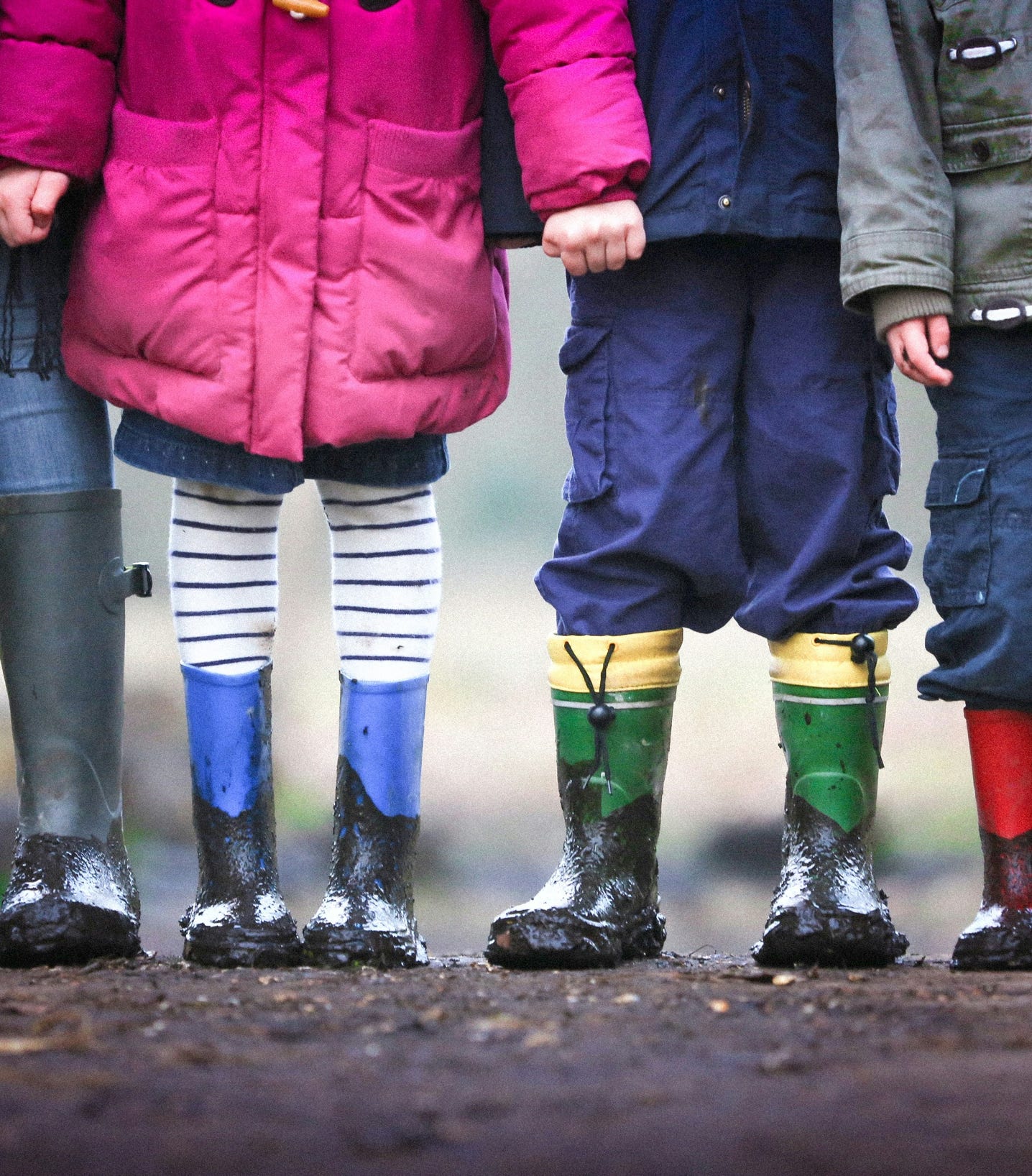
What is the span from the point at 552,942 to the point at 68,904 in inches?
18.5

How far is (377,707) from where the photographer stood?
4.99ft

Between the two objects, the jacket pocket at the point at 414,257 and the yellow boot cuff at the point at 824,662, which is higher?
the jacket pocket at the point at 414,257

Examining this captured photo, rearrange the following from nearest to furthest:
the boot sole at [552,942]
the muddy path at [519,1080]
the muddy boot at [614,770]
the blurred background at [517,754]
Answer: the muddy path at [519,1080]
the boot sole at [552,942]
the muddy boot at [614,770]
the blurred background at [517,754]

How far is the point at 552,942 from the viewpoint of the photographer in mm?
1368

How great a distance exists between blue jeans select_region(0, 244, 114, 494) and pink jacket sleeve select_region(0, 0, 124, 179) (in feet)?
0.45

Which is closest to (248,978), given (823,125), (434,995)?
(434,995)

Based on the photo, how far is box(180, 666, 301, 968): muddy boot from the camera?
1485 millimetres

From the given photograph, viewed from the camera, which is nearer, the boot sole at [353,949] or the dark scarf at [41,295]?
the boot sole at [353,949]

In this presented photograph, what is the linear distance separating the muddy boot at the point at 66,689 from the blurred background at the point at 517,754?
5.02 ft

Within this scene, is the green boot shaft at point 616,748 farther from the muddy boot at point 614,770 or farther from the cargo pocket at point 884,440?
the cargo pocket at point 884,440

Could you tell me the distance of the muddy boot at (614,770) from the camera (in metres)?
1.47

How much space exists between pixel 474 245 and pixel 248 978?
727mm

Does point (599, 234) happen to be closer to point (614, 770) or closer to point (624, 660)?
point (624, 660)

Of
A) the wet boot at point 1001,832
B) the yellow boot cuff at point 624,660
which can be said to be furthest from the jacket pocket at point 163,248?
the wet boot at point 1001,832
